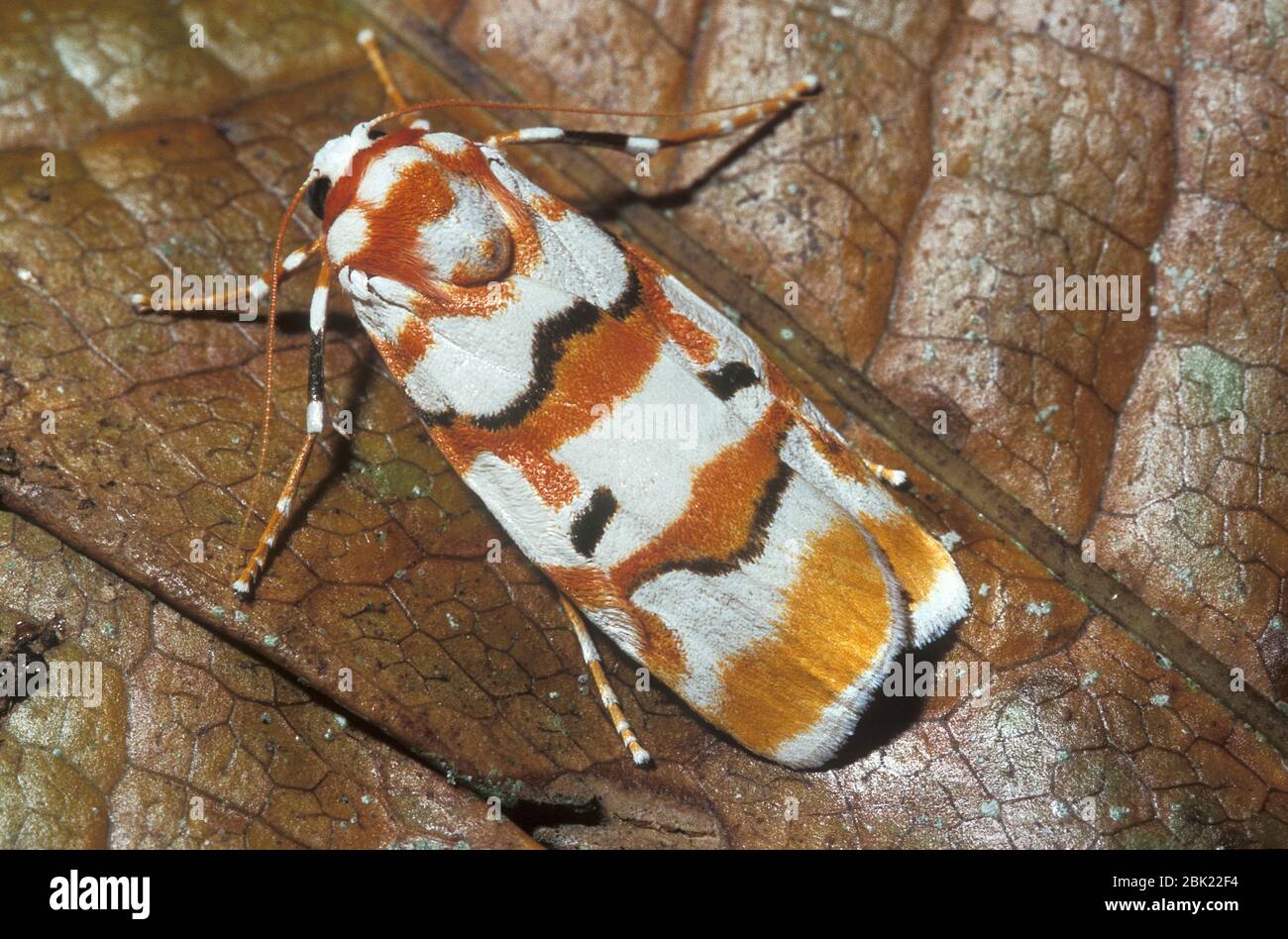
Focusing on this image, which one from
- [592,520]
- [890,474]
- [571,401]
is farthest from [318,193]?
[890,474]

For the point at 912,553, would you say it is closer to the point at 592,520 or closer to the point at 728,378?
the point at 728,378

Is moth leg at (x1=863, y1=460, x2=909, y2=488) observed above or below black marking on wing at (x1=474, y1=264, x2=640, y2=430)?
below

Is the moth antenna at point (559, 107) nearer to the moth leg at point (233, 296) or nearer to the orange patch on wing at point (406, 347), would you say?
the moth leg at point (233, 296)

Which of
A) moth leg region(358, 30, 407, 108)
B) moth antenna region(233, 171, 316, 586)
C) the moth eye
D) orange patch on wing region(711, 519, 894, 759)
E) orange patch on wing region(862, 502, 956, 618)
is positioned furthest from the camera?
moth leg region(358, 30, 407, 108)

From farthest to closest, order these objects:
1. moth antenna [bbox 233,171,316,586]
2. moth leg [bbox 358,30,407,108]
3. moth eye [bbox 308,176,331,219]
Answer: moth leg [bbox 358,30,407,108], moth eye [bbox 308,176,331,219], moth antenna [bbox 233,171,316,586]

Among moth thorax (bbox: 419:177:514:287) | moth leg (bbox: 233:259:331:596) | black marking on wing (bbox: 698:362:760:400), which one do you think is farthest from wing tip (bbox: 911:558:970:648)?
moth leg (bbox: 233:259:331:596)

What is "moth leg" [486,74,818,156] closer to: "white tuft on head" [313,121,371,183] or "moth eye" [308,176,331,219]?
"white tuft on head" [313,121,371,183]

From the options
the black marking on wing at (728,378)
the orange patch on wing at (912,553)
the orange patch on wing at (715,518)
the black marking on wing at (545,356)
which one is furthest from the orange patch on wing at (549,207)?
the orange patch on wing at (912,553)
